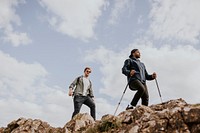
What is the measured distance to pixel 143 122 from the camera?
9.25 metres

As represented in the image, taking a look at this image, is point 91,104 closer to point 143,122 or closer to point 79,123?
point 79,123

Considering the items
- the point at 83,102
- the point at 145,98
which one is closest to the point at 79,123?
the point at 83,102

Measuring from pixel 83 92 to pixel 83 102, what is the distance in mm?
507

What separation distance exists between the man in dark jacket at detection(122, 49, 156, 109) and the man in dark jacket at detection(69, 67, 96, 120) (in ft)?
7.76

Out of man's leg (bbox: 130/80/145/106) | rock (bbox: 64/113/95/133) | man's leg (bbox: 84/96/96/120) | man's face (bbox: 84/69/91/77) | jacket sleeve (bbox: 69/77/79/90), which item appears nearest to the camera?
rock (bbox: 64/113/95/133)

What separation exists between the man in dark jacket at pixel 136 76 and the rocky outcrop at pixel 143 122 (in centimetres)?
90

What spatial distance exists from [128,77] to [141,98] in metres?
1.16

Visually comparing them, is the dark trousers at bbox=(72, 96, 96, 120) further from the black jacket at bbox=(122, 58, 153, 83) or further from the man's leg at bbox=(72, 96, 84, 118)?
the black jacket at bbox=(122, 58, 153, 83)

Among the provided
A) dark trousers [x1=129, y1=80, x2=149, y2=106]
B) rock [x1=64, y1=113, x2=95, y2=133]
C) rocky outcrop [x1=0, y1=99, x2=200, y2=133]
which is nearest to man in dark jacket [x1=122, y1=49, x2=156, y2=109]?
dark trousers [x1=129, y1=80, x2=149, y2=106]

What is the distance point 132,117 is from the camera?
10430 mm

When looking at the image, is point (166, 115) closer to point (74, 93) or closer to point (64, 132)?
point (64, 132)

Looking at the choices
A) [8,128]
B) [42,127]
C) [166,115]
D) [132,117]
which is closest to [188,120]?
[166,115]

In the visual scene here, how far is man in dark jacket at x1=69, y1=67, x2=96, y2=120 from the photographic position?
1456 cm

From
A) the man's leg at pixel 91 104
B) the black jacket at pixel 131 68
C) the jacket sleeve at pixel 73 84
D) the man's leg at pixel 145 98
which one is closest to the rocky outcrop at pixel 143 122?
the man's leg at pixel 145 98
